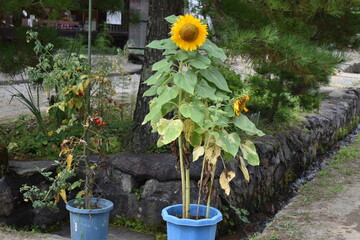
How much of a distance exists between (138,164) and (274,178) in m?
1.73

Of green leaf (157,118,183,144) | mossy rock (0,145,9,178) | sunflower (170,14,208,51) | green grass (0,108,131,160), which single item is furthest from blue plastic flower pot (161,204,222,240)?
mossy rock (0,145,9,178)

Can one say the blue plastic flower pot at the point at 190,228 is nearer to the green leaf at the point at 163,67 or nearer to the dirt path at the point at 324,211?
the green leaf at the point at 163,67

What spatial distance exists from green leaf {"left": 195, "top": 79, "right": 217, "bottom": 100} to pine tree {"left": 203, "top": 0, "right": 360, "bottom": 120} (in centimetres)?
175

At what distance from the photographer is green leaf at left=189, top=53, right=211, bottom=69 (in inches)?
120

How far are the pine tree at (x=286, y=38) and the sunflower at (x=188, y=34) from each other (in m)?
1.84

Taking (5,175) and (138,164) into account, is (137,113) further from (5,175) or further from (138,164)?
(5,175)

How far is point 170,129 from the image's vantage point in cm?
300

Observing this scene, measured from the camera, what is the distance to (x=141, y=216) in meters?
4.55

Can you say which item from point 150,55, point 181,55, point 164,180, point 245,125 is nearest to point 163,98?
point 181,55

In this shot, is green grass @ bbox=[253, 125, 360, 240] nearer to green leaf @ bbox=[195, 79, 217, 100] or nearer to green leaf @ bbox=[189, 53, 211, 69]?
green leaf @ bbox=[195, 79, 217, 100]

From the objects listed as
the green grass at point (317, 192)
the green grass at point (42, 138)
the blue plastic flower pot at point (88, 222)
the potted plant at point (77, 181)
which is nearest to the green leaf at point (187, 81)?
the potted plant at point (77, 181)

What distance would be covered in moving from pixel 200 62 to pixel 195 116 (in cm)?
31

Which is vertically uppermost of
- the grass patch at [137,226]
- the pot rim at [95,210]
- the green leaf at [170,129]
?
the green leaf at [170,129]

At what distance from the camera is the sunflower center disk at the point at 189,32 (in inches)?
116
